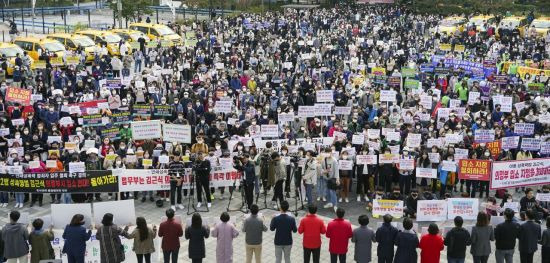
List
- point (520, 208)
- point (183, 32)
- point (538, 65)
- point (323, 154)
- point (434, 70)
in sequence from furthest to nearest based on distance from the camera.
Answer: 1. point (183, 32)
2. point (538, 65)
3. point (434, 70)
4. point (323, 154)
5. point (520, 208)

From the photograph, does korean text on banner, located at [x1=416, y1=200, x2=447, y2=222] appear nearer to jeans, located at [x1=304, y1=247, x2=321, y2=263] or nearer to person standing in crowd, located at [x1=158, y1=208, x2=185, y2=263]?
jeans, located at [x1=304, y1=247, x2=321, y2=263]

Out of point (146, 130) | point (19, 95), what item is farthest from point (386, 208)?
point (19, 95)

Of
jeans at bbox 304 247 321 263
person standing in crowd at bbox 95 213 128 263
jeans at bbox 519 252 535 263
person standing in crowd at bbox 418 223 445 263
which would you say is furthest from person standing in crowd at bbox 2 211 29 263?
jeans at bbox 519 252 535 263

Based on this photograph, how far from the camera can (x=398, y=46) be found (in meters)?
33.3

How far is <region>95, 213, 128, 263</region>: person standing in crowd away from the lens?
35.3 feet

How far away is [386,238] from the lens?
1114cm

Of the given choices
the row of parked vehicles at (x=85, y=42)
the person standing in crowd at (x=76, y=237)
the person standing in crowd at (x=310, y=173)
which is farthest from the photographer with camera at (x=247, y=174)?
the row of parked vehicles at (x=85, y=42)

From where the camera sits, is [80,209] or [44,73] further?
[44,73]

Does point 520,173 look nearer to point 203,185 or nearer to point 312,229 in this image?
point 312,229

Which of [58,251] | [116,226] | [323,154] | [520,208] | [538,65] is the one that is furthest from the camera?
[538,65]

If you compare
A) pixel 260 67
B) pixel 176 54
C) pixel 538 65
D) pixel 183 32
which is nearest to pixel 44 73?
pixel 176 54

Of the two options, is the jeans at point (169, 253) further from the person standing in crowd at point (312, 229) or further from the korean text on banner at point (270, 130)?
the korean text on banner at point (270, 130)

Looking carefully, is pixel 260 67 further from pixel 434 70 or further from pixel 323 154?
pixel 323 154

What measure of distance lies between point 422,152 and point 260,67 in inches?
581
